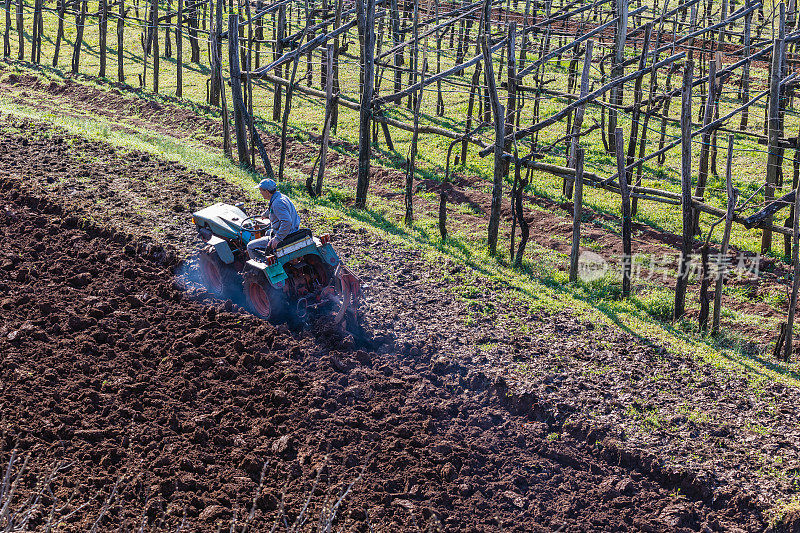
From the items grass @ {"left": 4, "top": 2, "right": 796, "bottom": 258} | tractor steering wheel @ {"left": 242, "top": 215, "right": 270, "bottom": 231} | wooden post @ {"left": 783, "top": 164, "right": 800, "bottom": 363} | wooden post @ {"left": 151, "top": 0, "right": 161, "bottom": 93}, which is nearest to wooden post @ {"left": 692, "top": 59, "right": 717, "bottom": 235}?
grass @ {"left": 4, "top": 2, "right": 796, "bottom": 258}

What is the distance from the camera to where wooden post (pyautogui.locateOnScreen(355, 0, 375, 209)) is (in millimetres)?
13000

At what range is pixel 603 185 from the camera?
1259 cm

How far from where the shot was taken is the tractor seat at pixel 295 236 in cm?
852

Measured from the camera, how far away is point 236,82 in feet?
48.9

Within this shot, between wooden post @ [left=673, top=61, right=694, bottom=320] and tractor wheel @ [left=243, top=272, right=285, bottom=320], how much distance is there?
5183 millimetres

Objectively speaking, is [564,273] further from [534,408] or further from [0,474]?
[0,474]

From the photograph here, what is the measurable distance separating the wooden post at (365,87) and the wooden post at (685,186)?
5.30 metres

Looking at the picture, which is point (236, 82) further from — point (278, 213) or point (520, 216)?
point (278, 213)

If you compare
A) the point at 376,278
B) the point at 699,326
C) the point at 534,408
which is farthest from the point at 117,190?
the point at 699,326

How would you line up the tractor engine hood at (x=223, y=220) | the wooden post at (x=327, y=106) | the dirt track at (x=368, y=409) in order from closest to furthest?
the dirt track at (x=368, y=409), the tractor engine hood at (x=223, y=220), the wooden post at (x=327, y=106)

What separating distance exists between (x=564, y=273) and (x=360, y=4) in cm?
579

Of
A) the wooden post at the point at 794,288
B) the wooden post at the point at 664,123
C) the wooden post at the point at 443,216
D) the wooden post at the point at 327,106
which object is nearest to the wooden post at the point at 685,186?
the wooden post at the point at 794,288

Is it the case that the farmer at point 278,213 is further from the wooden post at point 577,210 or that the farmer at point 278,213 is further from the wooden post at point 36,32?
the wooden post at point 36,32

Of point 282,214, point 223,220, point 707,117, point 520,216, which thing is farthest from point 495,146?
point 282,214
